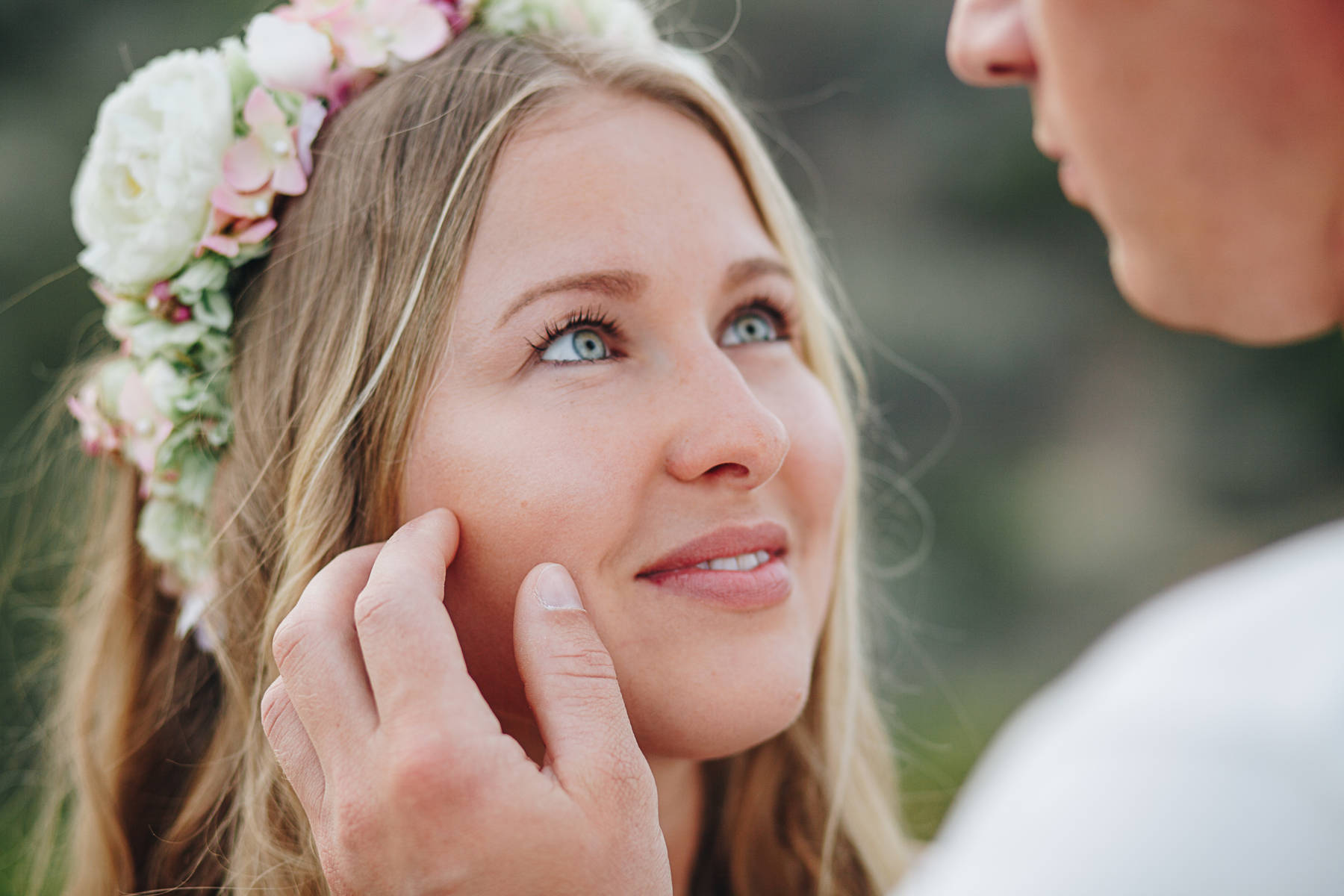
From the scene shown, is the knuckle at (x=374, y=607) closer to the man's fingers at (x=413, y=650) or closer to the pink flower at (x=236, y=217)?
the man's fingers at (x=413, y=650)

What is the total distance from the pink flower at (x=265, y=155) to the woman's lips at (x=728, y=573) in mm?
1041

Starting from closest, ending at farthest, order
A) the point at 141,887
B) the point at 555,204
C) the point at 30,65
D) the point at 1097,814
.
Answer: the point at 1097,814
the point at 555,204
the point at 141,887
the point at 30,65

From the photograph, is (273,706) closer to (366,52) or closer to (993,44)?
(366,52)

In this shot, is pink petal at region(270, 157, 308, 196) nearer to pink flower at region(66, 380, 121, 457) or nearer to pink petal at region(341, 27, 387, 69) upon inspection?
pink petal at region(341, 27, 387, 69)

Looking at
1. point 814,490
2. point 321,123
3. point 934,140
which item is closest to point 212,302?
point 321,123

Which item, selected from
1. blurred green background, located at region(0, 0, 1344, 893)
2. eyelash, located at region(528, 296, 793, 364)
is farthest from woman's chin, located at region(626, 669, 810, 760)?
blurred green background, located at region(0, 0, 1344, 893)

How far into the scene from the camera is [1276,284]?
5.13ft

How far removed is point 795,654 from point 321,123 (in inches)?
55.7

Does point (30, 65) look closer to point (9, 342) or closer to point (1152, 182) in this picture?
point (9, 342)

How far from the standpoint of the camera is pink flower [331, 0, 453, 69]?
204cm

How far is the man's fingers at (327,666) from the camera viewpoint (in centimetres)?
147

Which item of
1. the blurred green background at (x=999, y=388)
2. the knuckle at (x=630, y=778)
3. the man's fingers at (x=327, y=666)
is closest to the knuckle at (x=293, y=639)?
the man's fingers at (x=327, y=666)

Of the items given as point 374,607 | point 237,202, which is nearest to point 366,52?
point 237,202

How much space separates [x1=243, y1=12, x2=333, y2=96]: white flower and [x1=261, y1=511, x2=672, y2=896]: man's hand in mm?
1013
